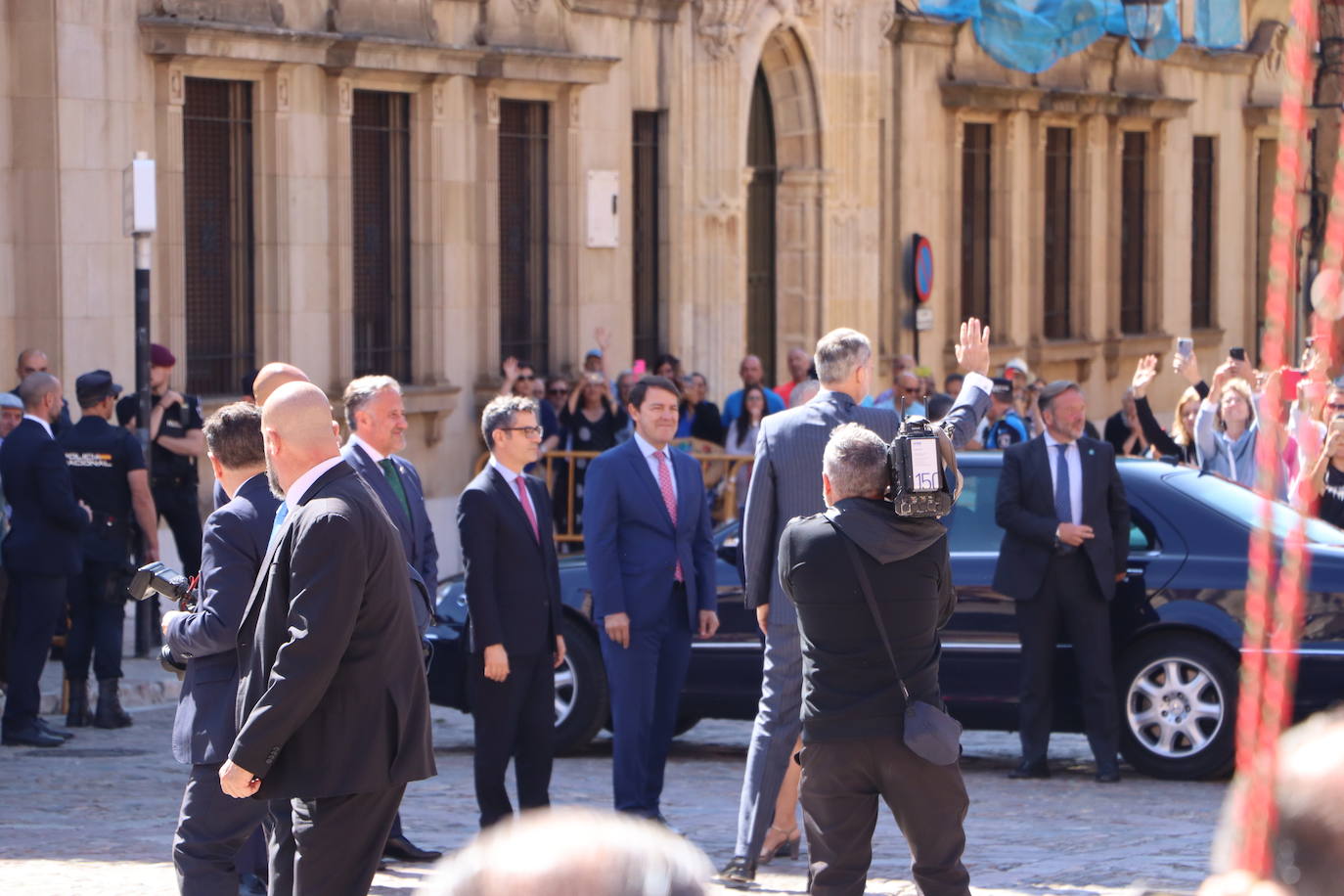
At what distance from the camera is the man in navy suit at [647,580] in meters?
9.09

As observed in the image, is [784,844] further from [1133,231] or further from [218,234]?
[1133,231]

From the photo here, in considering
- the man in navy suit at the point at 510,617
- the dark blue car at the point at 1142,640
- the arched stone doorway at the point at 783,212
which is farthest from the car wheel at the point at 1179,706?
the arched stone doorway at the point at 783,212

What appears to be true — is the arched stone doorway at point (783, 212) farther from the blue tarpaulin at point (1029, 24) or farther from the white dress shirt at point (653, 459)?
the white dress shirt at point (653, 459)

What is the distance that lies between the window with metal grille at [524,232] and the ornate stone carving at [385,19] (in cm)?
153

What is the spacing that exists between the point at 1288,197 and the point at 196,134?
1484cm

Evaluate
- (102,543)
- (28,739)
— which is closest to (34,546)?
(102,543)

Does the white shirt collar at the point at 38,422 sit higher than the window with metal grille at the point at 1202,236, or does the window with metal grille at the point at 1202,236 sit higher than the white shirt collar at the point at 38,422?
the window with metal grille at the point at 1202,236

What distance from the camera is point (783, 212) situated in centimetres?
2447

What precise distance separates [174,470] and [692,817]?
5588 millimetres

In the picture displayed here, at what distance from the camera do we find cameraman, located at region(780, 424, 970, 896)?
6.40 meters

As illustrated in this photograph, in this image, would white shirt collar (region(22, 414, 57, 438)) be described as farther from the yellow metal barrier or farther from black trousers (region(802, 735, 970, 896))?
the yellow metal barrier

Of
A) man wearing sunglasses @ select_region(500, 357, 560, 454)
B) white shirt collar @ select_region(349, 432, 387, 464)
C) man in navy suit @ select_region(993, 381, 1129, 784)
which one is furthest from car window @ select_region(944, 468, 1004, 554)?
man wearing sunglasses @ select_region(500, 357, 560, 454)

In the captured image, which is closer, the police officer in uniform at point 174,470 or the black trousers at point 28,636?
the black trousers at point 28,636

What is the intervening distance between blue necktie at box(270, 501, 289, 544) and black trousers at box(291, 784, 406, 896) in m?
0.70
